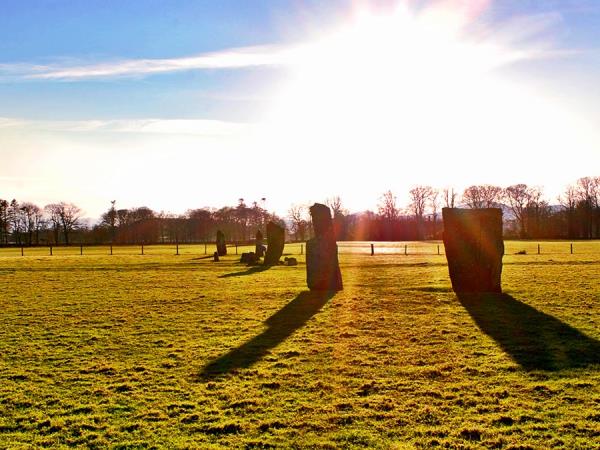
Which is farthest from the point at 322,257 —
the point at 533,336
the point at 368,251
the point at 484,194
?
the point at 484,194

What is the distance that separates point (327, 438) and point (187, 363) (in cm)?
367

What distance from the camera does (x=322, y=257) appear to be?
56.3 ft

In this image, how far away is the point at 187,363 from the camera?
8.32m

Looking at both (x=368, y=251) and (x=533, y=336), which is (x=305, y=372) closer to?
(x=533, y=336)

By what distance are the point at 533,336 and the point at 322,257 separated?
8.43 m

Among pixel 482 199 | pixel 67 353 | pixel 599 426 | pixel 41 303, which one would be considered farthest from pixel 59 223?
pixel 599 426

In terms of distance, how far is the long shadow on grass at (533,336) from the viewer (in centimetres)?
802

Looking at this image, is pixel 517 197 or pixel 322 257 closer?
pixel 322 257

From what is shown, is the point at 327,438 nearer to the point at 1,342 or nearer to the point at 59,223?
the point at 1,342

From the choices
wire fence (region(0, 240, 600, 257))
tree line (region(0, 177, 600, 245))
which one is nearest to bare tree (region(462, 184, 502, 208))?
tree line (region(0, 177, 600, 245))

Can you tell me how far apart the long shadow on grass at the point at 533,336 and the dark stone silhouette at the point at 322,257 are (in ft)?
16.1

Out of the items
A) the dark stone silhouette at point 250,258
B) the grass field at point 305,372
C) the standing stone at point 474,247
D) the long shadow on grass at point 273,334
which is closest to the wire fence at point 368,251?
the dark stone silhouette at point 250,258

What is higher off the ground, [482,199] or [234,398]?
[482,199]

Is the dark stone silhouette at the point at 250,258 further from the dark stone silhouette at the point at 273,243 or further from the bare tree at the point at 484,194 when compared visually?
the bare tree at the point at 484,194
